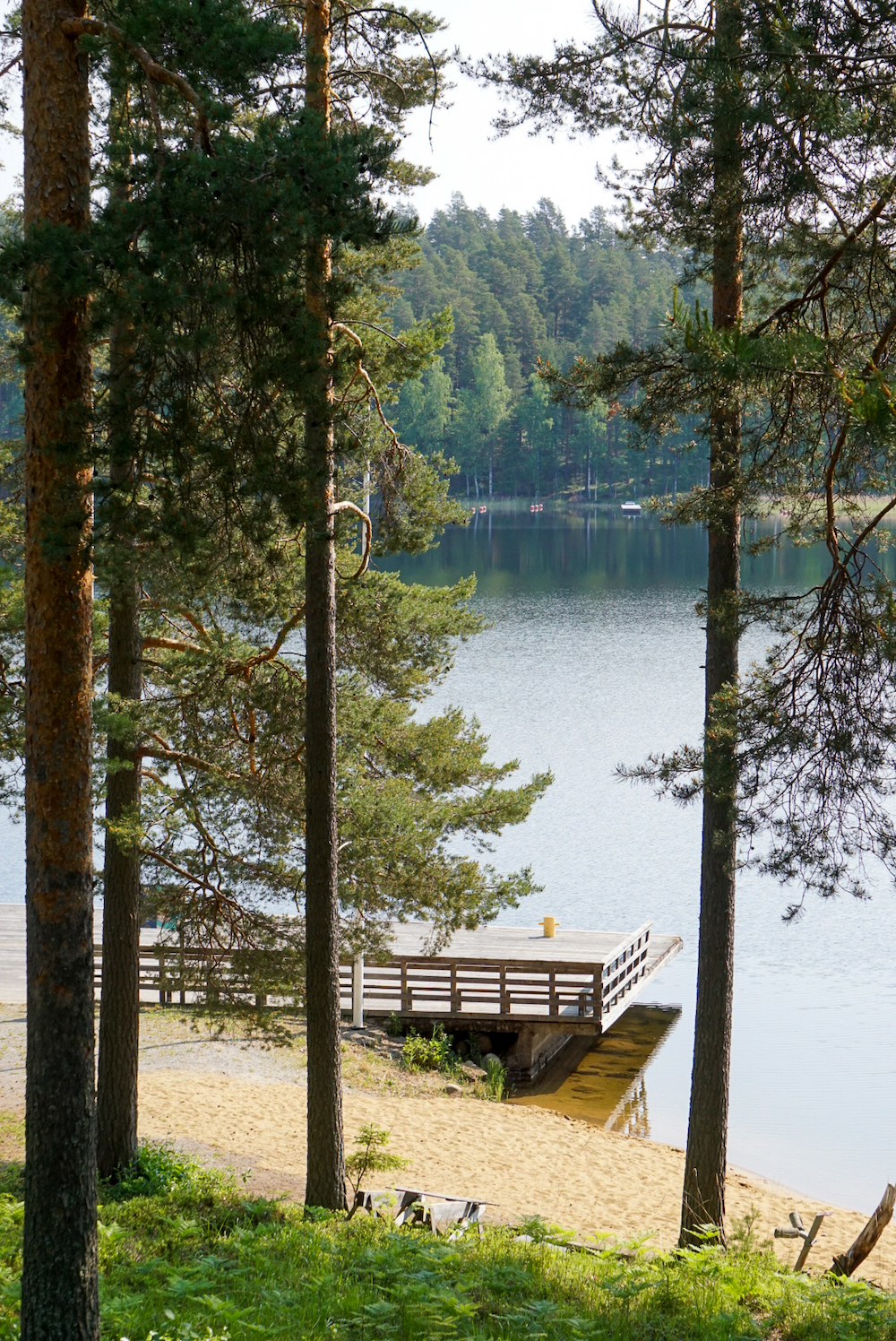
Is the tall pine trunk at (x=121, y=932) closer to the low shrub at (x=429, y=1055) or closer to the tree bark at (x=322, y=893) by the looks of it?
the tree bark at (x=322, y=893)

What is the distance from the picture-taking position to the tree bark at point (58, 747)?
15.1ft

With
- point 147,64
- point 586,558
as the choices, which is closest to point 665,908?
point 147,64

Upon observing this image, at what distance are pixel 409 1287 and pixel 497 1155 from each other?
19.1 feet

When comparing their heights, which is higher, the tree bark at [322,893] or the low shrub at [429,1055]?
the tree bark at [322,893]

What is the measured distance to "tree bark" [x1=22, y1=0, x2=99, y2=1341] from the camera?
4605 millimetres

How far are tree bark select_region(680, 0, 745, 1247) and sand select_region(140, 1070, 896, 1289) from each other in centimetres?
165

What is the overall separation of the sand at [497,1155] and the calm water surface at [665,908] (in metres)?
1.11

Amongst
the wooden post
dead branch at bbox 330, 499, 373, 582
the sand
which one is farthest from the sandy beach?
dead branch at bbox 330, 499, 373, 582

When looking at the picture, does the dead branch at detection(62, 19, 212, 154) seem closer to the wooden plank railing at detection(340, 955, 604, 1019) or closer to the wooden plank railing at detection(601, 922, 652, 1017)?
the wooden plank railing at detection(340, 955, 604, 1019)

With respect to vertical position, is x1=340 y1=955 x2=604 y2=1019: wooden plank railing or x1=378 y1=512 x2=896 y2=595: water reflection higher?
x1=378 y1=512 x2=896 y2=595: water reflection

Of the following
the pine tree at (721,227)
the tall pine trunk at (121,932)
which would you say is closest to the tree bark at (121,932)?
the tall pine trunk at (121,932)

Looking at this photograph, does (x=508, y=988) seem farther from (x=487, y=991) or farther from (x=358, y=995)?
(x=358, y=995)

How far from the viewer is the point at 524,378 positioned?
73.6m

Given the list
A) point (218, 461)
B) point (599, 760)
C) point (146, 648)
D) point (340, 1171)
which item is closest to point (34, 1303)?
point (218, 461)
